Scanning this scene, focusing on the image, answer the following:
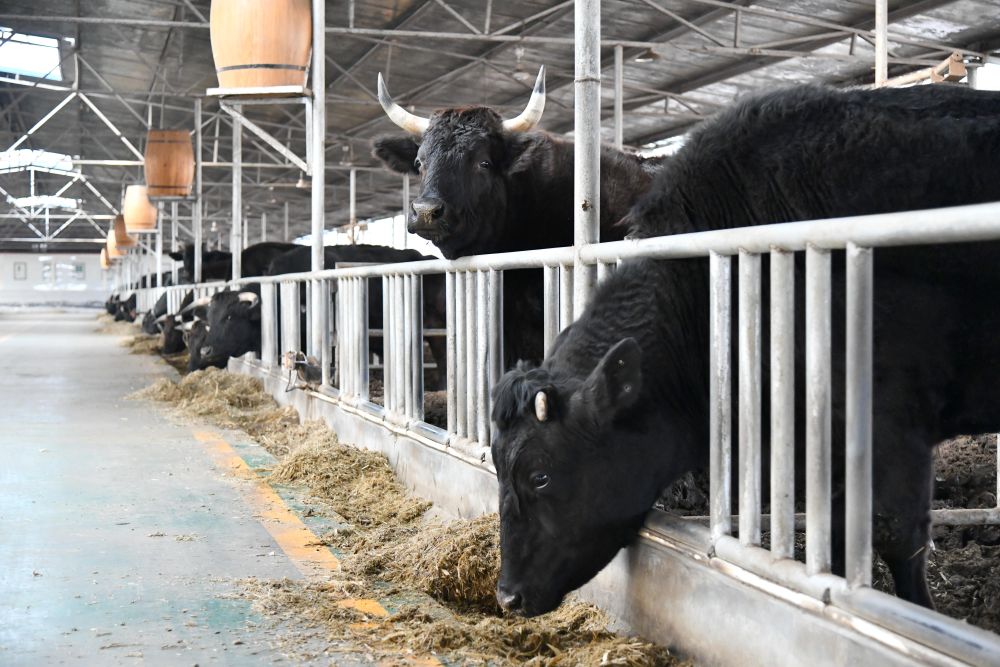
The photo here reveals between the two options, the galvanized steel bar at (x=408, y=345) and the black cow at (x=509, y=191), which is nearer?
the black cow at (x=509, y=191)

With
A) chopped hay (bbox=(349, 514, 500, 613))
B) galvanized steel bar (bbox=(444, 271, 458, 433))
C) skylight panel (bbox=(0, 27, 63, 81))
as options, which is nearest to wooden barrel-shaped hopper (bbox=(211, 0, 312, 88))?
galvanized steel bar (bbox=(444, 271, 458, 433))

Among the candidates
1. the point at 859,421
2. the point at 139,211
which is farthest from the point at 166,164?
the point at 859,421

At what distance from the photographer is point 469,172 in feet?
20.4

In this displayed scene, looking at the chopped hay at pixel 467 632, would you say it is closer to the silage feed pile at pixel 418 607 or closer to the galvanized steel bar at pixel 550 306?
the silage feed pile at pixel 418 607

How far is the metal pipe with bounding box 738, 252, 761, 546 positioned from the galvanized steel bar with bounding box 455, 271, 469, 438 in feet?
7.73

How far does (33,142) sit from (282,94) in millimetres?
25442

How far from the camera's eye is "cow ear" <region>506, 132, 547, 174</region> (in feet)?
20.4

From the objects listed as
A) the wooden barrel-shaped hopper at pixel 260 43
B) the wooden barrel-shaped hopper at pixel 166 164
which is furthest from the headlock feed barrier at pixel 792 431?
the wooden barrel-shaped hopper at pixel 166 164

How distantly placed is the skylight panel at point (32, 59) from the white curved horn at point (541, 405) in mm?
21067

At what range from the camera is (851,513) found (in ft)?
8.40

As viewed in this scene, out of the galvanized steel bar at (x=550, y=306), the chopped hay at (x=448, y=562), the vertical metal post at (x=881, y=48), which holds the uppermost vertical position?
the vertical metal post at (x=881, y=48)

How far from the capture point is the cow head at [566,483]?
324cm

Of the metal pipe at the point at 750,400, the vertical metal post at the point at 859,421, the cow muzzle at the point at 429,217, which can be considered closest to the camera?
the vertical metal post at the point at 859,421

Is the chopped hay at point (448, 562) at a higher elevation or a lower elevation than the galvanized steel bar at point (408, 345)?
lower
